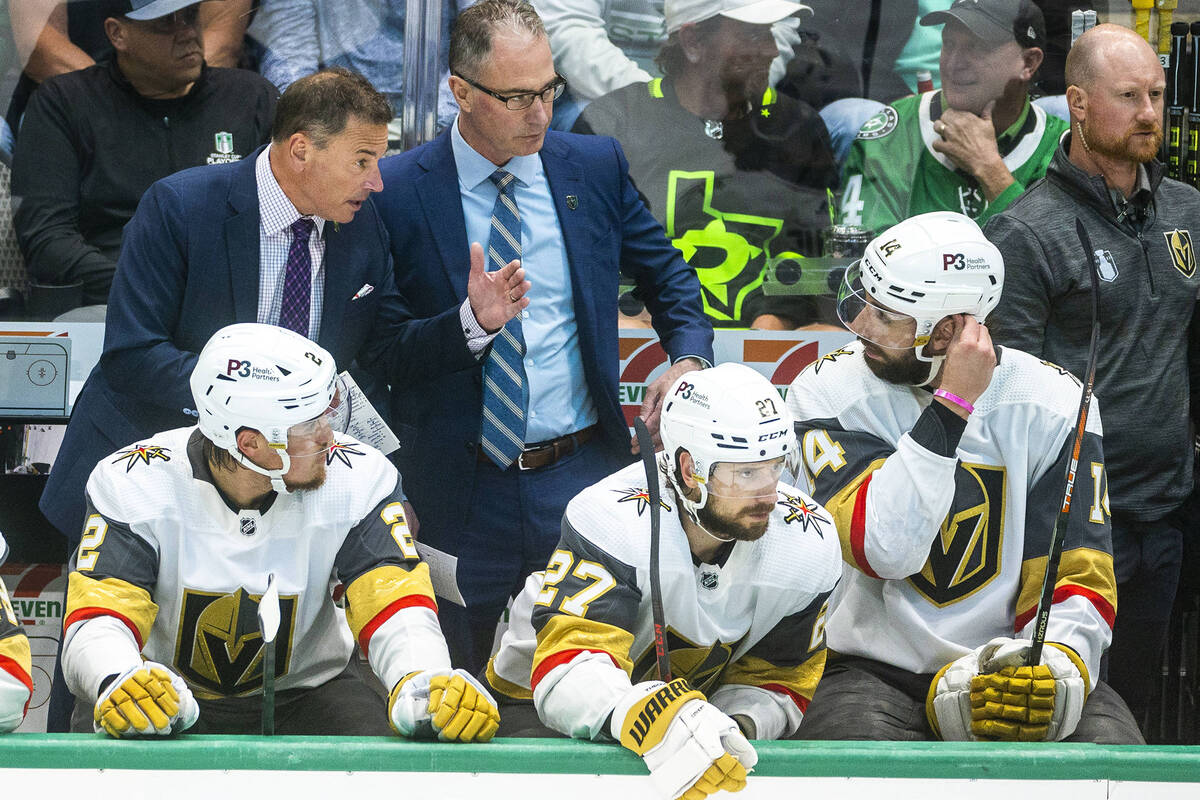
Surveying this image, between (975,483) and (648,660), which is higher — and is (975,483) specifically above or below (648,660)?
above

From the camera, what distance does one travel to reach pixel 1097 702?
295cm

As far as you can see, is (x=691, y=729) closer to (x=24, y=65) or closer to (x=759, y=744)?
(x=759, y=744)

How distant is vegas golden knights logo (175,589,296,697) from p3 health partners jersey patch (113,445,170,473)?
27cm

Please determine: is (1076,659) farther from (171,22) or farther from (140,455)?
(171,22)

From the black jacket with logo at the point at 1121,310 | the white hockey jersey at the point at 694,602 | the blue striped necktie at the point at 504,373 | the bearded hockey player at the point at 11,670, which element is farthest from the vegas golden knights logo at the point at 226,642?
the black jacket with logo at the point at 1121,310

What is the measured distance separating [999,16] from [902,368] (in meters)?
1.54

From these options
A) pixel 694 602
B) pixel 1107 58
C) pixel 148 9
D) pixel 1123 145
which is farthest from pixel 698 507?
pixel 148 9

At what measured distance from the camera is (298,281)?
331 cm

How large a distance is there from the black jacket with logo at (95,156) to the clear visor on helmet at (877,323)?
1803 millimetres

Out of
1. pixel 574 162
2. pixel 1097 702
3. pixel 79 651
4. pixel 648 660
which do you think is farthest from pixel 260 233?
pixel 1097 702

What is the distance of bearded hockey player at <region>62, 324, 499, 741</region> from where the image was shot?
2811mm

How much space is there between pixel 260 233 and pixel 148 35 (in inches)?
41.8

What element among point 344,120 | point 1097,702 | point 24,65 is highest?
point 344,120

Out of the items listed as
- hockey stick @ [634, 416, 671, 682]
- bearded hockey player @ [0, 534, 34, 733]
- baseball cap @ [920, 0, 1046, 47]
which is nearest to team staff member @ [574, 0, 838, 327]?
baseball cap @ [920, 0, 1046, 47]
